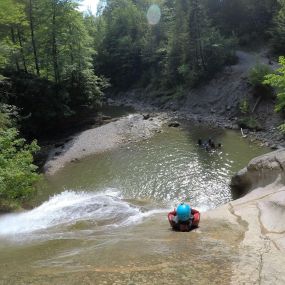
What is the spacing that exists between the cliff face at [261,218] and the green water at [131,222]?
0.42 meters

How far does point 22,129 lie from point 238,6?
38716 millimetres

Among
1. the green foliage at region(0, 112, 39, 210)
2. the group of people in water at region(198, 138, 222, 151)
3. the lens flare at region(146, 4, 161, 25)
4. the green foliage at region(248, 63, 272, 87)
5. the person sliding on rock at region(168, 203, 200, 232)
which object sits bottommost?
the group of people in water at region(198, 138, 222, 151)

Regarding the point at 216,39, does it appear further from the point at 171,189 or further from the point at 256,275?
the point at 256,275

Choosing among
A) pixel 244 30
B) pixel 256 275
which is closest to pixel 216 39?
pixel 244 30

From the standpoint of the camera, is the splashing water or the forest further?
the forest

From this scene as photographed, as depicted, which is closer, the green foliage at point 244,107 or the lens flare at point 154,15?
the green foliage at point 244,107

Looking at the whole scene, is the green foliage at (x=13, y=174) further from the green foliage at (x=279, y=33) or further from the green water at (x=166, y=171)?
the green foliage at (x=279, y=33)

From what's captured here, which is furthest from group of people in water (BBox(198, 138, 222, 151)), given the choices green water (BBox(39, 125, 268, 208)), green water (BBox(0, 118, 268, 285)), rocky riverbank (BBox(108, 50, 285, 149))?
rocky riverbank (BBox(108, 50, 285, 149))

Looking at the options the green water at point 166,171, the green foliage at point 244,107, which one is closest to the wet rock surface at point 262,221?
the green water at point 166,171

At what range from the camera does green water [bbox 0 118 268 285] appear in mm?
9391

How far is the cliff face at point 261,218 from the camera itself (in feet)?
29.7

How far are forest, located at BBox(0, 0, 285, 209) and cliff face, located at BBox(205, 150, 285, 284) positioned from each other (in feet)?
13.8

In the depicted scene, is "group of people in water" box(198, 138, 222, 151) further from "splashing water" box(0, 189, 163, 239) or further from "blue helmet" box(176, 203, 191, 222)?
"blue helmet" box(176, 203, 191, 222)

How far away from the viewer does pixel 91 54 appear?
4412cm
